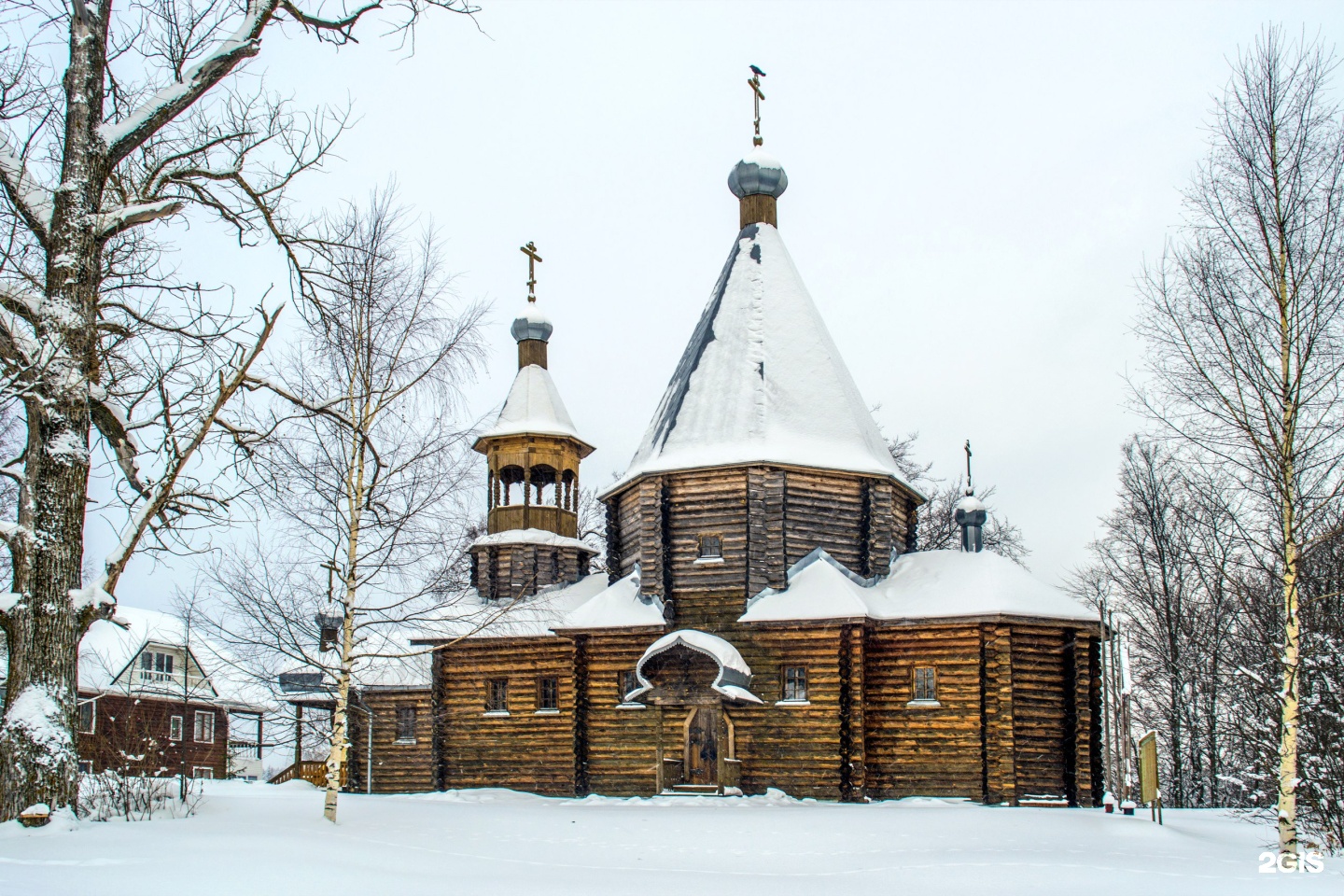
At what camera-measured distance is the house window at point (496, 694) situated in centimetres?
2448

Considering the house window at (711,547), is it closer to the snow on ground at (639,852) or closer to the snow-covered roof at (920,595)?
the snow-covered roof at (920,595)

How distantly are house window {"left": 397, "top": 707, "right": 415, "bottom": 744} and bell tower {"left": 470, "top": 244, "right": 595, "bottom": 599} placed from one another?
313 centimetres

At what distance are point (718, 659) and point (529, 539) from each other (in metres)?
8.01

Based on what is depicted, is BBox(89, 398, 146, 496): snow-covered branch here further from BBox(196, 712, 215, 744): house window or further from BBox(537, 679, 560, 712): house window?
BBox(196, 712, 215, 744): house window

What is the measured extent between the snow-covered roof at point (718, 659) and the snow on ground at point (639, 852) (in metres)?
2.09

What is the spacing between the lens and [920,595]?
2169cm

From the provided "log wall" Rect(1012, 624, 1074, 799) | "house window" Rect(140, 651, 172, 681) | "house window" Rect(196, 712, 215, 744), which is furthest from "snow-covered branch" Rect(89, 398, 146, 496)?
"house window" Rect(196, 712, 215, 744)

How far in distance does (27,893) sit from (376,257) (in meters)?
9.47

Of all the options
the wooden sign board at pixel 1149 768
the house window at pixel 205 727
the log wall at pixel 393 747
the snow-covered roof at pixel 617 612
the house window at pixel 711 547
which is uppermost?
the house window at pixel 711 547

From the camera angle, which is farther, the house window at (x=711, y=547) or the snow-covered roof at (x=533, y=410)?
the snow-covered roof at (x=533, y=410)

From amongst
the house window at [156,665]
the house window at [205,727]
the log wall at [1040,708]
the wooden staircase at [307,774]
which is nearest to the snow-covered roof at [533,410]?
the wooden staircase at [307,774]

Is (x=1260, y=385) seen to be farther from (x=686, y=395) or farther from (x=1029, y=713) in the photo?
(x=686, y=395)

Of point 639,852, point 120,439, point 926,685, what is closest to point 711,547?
point 926,685

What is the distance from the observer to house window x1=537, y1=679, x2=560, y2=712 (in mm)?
24016
